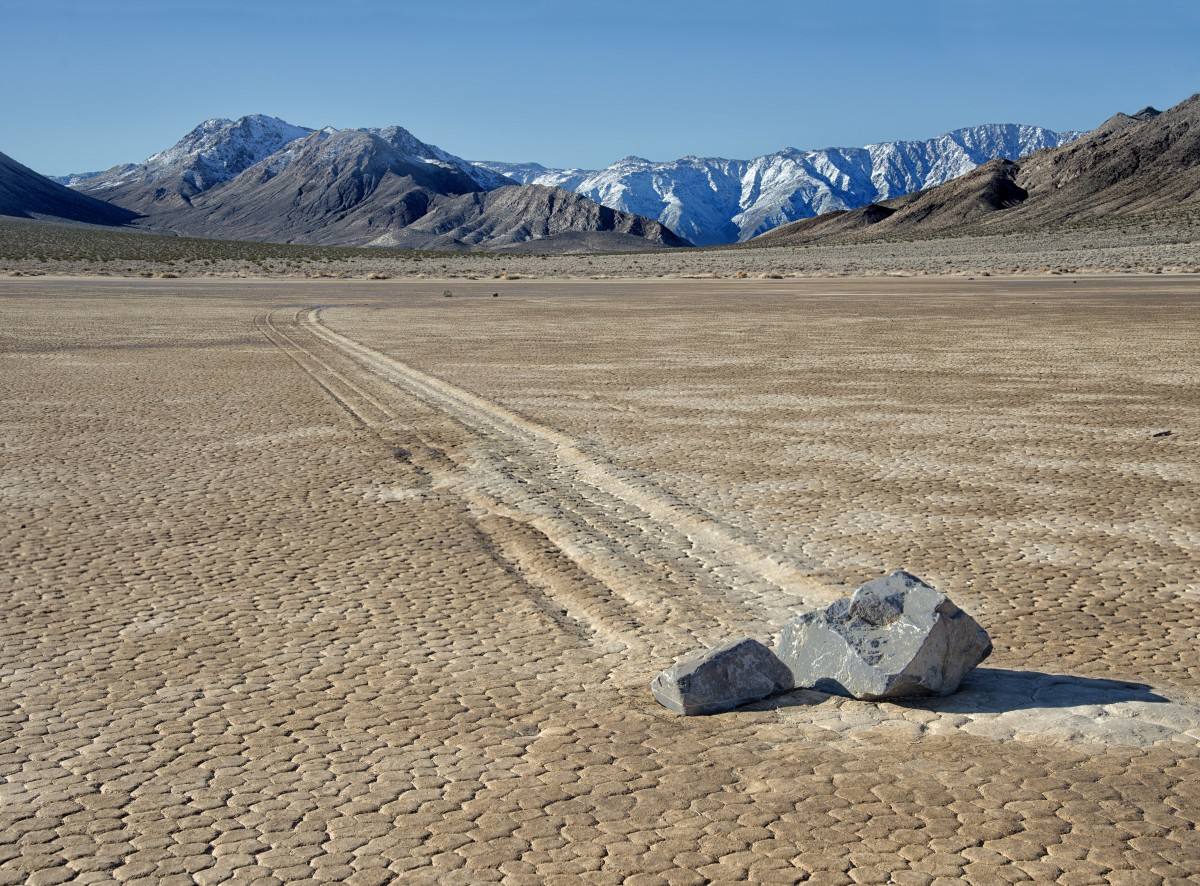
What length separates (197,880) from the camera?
162 inches

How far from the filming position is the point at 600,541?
8578mm

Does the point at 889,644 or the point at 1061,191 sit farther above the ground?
the point at 1061,191

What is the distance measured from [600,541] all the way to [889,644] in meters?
3.21

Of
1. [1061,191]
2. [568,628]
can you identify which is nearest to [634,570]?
[568,628]

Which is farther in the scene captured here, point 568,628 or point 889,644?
point 568,628

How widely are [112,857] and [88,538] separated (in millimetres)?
4809

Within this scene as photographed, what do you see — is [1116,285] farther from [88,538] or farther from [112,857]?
[112,857]

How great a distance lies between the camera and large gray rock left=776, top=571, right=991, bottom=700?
5480mm

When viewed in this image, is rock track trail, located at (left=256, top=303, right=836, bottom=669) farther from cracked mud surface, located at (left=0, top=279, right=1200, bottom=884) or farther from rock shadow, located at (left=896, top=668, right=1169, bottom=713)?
rock shadow, located at (left=896, top=668, right=1169, bottom=713)

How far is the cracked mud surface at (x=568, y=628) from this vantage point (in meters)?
4.40

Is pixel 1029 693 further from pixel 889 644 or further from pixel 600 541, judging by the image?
pixel 600 541

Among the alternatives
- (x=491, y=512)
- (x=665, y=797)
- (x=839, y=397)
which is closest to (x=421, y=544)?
(x=491, y=512)

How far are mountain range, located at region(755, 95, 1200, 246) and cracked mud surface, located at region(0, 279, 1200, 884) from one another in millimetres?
112697

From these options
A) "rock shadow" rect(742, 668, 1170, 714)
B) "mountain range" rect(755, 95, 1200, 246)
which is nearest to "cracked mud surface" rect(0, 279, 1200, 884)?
"rock shadow" rect(742, 668, 1170, 714)
